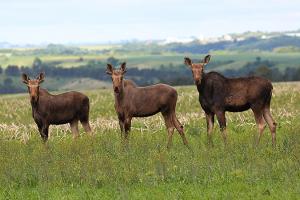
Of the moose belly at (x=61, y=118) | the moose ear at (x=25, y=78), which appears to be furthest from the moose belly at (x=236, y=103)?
the moose ear at (x=25, y=78)

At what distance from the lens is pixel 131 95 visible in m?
20.6

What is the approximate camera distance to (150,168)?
16.1 metres

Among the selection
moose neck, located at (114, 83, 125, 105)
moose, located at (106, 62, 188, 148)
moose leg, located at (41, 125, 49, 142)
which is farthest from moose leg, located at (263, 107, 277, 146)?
moose leg, located at (41, 125, 49, 142)

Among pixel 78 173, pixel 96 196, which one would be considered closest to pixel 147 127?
pixel 78 173

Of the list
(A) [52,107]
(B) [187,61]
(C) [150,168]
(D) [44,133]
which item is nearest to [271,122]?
(B) [187,61]

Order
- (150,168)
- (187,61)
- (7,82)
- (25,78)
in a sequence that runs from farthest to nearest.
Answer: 1. (7,82)
2. (187,61)
3. (25,78)
4. (150,168)

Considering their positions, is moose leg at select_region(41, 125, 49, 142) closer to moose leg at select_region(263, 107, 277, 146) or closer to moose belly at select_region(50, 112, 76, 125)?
moose belly at select_region(50, 112, 76, 125)

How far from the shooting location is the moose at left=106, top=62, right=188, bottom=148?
2031cm

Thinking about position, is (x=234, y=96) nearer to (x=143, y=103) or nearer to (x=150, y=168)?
(x=143, y=103)

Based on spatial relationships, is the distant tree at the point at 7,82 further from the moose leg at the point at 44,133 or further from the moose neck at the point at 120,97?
the moose neck at the point at 120,97

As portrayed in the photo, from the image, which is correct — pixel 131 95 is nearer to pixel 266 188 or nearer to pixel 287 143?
pixel 287 143

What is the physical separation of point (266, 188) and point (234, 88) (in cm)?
720

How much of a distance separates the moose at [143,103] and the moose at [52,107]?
1.84 metres

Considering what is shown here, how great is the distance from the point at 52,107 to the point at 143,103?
122 inches
